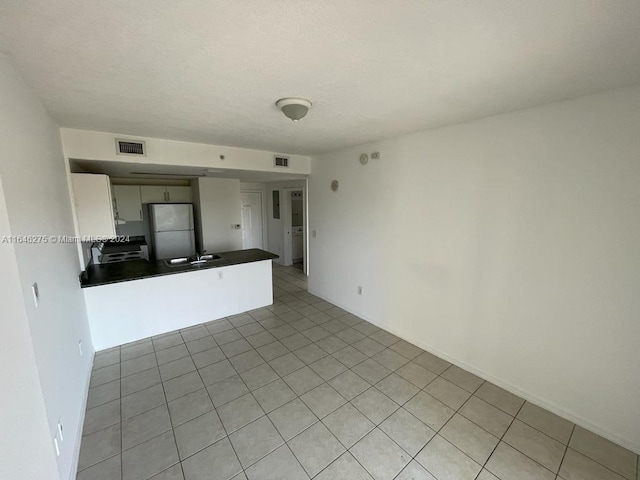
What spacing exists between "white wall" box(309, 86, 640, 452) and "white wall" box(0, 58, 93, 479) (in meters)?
2.96

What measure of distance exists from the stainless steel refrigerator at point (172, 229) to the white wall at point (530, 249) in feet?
12.9

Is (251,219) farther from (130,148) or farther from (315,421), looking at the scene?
(315,421)

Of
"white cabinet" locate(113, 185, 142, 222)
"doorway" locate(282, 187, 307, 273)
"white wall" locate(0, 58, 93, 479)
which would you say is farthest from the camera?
"doorway" locate(282, 187, 307, 273)

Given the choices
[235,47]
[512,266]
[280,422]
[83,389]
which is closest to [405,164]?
[512,266]

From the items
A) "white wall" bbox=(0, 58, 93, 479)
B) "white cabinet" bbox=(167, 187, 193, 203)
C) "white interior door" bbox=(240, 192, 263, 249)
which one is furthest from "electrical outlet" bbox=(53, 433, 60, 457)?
"white interior door" bbox=(240, 192, 263, 249)

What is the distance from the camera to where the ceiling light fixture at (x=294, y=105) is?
180cm

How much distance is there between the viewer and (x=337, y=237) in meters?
3.97

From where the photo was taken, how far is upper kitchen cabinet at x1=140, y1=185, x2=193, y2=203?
16.7 ft

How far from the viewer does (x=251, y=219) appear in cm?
673

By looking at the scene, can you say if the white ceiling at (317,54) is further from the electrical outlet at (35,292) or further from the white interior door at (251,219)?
the white interior door at (251,219)

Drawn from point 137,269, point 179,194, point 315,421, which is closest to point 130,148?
point 137,269

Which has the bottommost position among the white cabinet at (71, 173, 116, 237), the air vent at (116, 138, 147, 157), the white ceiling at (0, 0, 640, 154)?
the white cabinet at (71, 173, 116, 237)

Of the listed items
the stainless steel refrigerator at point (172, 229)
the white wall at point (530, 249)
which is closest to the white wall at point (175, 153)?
the white wall at point (530, 249)

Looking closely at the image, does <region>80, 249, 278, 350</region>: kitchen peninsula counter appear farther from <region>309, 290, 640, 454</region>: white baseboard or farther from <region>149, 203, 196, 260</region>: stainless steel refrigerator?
<region>309, 290, 640, 454</region>: white baseboard
